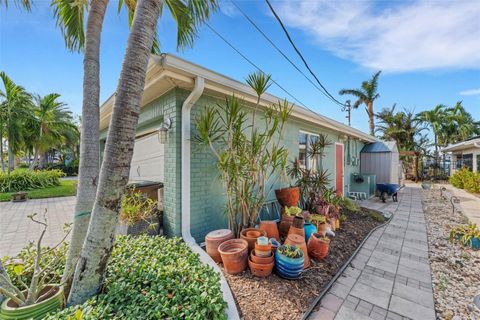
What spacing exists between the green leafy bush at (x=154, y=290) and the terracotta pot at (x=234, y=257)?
378mm

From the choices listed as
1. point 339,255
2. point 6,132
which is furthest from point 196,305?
point 6,132

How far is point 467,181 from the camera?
12.0m

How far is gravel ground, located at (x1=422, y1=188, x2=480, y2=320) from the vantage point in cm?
245

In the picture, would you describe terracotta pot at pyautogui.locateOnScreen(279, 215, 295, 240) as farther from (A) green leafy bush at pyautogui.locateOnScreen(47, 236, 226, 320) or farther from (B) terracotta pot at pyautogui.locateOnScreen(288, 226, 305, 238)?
(A) green leafy bush at pyautogui.locateOnScreen(47, 236, 226, 320)

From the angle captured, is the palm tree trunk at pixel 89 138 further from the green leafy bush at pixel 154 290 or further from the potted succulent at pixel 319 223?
the potted succulent at pixel 319 223

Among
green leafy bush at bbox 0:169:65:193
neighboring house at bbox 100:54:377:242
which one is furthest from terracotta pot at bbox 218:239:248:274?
green leafy bush at bbox 0:169:65:193

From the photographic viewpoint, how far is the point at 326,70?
680 centimetres

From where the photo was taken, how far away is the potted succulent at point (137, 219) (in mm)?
3471

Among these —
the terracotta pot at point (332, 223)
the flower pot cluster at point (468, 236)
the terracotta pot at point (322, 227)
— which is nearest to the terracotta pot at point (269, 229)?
the terracotta pot at point (322, 227)

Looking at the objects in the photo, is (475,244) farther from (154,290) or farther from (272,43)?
(272,43)

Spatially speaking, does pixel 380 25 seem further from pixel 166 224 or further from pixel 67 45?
pixel 67 45

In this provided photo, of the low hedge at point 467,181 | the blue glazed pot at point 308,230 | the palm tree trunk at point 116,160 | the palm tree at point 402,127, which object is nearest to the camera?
the palm tree trunk at point 116,160

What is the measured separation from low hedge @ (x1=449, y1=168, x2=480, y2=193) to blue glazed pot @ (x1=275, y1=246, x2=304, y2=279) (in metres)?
Result: 14.0

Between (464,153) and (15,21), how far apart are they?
916 inches
